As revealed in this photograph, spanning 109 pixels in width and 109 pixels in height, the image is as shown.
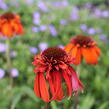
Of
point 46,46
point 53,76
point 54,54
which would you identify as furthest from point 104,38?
point 53,76

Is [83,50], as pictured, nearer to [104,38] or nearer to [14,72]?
[14,72]

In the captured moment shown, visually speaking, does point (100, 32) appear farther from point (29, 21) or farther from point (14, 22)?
point (14, 22)

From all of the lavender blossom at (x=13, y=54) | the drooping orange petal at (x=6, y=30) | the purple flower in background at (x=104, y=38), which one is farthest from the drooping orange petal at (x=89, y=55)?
the purple flower in background at (x=104, y=38)

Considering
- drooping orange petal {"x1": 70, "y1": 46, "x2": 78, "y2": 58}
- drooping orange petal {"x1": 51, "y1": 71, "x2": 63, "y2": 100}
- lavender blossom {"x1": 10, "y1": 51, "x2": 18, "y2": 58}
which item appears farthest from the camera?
lavender blossom {"x1": 10, "y1": 51, "x2": 18, "y2": 58}

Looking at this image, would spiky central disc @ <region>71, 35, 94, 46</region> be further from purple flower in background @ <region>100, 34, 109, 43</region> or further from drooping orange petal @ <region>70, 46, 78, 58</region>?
purple flower in background @ <region>100, 34, 109, 43</region>

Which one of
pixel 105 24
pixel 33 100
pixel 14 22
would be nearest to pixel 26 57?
pixel 33 100

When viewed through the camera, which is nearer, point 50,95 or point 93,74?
point 50,95

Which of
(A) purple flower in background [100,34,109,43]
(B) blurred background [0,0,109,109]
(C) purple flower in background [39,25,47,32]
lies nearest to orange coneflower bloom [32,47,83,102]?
(B) blurred background [0,0,109,109]
